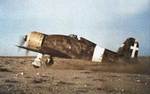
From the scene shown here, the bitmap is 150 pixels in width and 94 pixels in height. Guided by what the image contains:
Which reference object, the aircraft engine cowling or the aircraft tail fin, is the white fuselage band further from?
the aircraft engine cowling

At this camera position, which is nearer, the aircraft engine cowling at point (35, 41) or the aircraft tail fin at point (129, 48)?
the aircraft engine cowling at point (35, 41)

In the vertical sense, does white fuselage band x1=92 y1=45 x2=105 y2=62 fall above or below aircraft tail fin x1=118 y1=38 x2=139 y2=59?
below

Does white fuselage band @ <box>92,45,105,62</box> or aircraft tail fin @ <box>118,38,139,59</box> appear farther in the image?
aircraft tail fin @ <box>118,38,139,59</box>

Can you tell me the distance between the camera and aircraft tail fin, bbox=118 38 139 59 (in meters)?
19.9

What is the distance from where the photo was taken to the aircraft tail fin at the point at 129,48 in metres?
19.9

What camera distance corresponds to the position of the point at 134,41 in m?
20.4

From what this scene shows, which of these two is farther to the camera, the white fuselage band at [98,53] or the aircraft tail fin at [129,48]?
the aircraft tail fin at [129,48]

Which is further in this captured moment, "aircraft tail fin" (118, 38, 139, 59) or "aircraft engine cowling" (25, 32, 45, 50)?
"aircraft tail fin" (118, 38, 139, 59)

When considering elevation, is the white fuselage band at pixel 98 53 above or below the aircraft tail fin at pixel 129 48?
below

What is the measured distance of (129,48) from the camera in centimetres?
2028

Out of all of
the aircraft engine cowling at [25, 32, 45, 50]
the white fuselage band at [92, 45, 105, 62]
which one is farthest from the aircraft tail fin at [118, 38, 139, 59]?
the aircraft engine cowling at [25, 32, 45, 50]

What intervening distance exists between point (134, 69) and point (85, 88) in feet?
27.2

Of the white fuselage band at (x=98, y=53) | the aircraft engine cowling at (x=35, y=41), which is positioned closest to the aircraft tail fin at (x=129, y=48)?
the white fuselage band at (x=98, y=53)

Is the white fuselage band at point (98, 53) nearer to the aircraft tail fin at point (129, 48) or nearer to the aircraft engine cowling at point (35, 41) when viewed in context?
the aircraft tail fin at point (129, 48)
